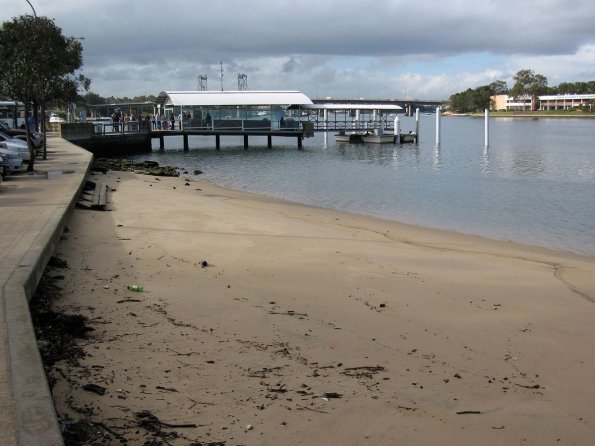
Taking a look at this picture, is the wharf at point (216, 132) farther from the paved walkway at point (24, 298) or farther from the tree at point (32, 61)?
the paved walkway at point (24, 298)

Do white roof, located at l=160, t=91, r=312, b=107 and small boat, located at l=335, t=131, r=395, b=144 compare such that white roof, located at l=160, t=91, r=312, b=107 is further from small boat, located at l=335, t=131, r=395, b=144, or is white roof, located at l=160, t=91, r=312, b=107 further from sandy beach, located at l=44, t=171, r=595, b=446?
sandy beach, located at l=44, t=171, r=595, b=446

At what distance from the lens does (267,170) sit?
39.2m

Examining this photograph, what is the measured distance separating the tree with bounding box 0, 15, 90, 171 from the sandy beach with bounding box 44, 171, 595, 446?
15.2 metres

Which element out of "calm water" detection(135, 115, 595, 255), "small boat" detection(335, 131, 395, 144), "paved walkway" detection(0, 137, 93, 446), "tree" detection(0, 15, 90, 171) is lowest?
"calm water" detection(135, 115, 595, 255)

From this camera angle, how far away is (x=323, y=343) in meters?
6.46

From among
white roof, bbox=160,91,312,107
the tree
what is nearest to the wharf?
white roof, bbox=160,91,312,107

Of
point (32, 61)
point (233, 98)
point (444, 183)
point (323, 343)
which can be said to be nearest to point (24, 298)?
→ point (323, 343)

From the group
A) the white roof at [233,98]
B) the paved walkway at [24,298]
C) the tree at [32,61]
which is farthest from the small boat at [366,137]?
the paved walkway at [24,298]

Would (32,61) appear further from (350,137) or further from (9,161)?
(350,137)

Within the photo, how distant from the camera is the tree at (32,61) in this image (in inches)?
974

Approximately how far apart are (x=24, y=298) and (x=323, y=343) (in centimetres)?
282

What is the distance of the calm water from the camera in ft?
62.2

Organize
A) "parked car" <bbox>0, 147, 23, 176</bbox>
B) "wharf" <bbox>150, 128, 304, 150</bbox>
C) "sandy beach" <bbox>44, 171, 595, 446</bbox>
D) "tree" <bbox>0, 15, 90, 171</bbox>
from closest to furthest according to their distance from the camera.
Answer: "sandy beach" <bbox>44, 171, 595, 446</bbox>
"parked car" <bbox>0, 147, 23, 176</bbox>
"tree" <bbox>0, 15, 90, 171</bbox>
"wharf" <bbox>150, 128, 304, 150</bbox>

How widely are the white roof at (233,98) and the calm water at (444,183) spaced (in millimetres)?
5502
